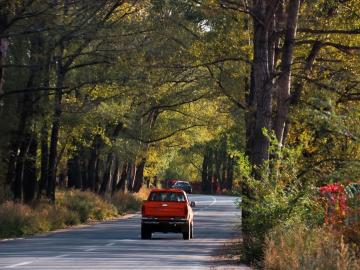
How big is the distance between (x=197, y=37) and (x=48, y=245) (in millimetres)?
9749

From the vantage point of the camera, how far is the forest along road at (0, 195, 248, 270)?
2064 cm

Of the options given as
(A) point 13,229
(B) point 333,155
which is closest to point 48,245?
(A) point 13,229

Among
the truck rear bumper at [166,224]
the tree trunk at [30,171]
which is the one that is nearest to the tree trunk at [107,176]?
the tree trunk at [30,171]

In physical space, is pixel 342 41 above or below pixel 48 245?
above

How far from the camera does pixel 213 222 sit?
47.3m

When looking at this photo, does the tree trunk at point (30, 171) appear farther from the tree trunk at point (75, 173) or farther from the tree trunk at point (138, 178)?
the tree trunk at point (138, 178)

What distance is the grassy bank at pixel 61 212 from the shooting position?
33.6 meters

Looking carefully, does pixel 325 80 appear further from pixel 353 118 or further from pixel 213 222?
pixel 213 222

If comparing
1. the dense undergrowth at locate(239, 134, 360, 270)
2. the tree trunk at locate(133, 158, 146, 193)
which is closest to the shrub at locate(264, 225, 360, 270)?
the dense undergrowth at locate(239, 134, 360, 270)

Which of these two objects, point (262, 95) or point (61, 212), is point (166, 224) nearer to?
point (262, 95)

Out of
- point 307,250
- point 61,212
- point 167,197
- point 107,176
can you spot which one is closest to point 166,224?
point 167,197

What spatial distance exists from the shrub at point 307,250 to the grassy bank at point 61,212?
52.7ft

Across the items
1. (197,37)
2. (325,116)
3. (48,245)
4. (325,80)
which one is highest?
(197,37)

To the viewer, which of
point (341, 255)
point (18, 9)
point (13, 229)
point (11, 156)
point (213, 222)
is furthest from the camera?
point (213, 222)
